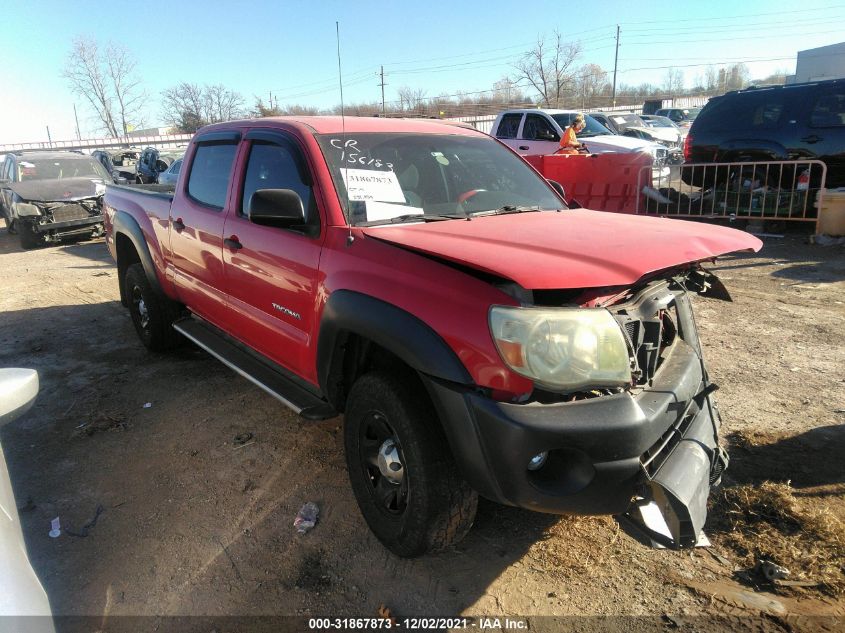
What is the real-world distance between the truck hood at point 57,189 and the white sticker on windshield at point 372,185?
11562 mm

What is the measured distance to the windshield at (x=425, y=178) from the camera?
2.95m

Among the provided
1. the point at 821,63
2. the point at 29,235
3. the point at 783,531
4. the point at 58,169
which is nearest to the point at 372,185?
the point at 783,531

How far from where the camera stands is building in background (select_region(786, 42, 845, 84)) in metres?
41.2

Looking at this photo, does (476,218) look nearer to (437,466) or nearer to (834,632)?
(437,466)

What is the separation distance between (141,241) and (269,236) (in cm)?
246

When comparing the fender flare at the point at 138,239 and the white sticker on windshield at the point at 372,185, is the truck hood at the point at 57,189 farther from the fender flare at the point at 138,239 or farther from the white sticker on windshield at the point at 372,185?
the white sticker on windshield at the point at 372,185

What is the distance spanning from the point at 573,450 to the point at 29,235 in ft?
44.2

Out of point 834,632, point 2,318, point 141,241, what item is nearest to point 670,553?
point 834,632

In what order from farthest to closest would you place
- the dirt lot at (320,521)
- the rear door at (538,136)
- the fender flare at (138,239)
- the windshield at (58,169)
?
the windshield at (58,169) < the rear door at (538,136) < the fender flare at (138,239) < the dirt lot at (320,521)

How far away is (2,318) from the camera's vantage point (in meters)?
6.76

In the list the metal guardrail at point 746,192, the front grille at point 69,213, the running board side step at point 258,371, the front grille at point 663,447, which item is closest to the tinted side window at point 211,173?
A: the running board side step at point 258,371

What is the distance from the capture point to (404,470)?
2395 millimetres

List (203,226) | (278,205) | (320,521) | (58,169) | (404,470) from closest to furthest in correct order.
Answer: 1. (404,470)
2. (278,205)
3. (320,521)
4. (203,226)
5. (58,169)

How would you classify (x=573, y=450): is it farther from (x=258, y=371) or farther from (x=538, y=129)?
(x=538, y=129)
